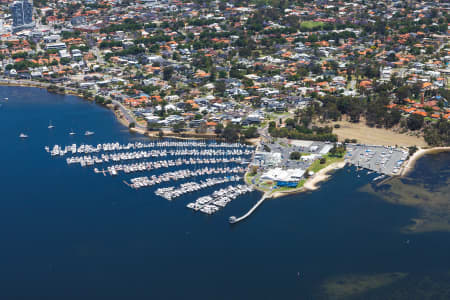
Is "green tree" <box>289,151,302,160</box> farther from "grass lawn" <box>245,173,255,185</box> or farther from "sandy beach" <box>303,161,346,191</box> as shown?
"grass lawn" <box>245,173,255,185</box>

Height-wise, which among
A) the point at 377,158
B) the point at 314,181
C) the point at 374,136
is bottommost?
the point at 314,181

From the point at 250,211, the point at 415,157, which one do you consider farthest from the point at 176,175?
the point at 415,157

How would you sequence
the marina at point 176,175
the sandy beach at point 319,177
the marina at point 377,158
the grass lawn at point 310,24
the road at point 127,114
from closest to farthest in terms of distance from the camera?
the sandy beach at point 319,177 → the marina at point 176,175 → the marina at point 377,158 → the road at point 127,114 → the grass lawn at point 310,24

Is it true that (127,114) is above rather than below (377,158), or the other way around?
above

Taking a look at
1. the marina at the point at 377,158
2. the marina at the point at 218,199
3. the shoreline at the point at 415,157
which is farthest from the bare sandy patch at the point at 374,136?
the marina at the point at 218,199

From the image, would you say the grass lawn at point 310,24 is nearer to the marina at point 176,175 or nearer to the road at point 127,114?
the road at point 127,114

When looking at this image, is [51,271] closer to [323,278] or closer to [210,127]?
[323,278]

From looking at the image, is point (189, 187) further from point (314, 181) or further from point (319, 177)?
point (319, 177)

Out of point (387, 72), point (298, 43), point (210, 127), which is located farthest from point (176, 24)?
point (210, 127)

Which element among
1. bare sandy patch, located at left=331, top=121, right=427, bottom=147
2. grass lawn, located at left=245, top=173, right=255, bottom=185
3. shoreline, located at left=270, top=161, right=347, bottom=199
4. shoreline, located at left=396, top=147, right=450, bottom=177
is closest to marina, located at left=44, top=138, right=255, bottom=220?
grass lawn, located at left=245, top=173, right=255, bottom=185

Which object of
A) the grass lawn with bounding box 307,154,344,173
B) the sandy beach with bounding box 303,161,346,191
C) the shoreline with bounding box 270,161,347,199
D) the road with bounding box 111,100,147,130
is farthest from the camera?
the road with bounding box 111,100,147,130
